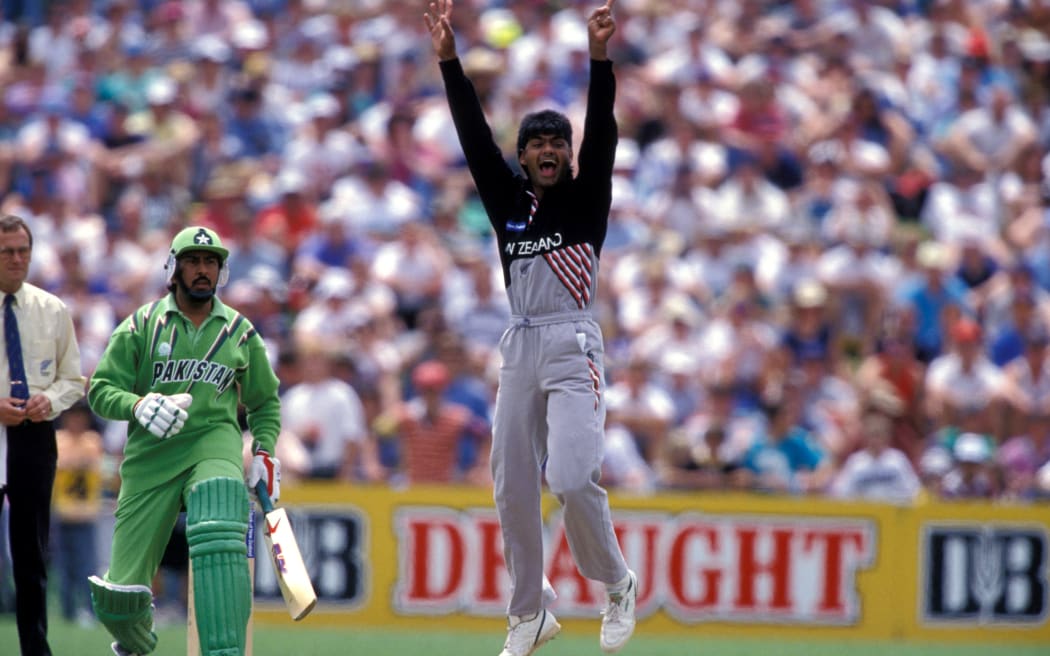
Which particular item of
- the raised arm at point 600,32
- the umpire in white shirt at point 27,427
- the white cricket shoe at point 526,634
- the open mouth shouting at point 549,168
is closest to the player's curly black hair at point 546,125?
the open mouth shouting at point 549,168

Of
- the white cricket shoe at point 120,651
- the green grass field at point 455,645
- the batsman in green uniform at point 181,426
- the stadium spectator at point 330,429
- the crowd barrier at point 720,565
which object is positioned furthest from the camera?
the stadium spectator at point 330,429

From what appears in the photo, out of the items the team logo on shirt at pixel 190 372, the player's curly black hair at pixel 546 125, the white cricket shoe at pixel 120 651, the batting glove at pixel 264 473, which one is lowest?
the white cricket shoe at pixel 120 651

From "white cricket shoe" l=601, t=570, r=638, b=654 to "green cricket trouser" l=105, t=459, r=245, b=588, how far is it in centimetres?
195

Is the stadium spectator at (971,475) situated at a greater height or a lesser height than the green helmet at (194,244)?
lesser

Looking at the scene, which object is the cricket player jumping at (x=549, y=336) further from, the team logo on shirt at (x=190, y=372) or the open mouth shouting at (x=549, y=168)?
the team logo on shirt at (x=190, y=372)

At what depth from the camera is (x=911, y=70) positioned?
21125 mm

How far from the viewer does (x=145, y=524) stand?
8859 mm

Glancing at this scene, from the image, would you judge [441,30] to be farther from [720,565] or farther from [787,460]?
[787,460]

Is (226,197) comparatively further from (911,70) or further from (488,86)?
(911,70)

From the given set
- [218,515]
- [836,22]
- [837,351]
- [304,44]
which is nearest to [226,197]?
[304,44]

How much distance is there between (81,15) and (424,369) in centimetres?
773

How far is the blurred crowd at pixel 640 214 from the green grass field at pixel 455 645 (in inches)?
61.2

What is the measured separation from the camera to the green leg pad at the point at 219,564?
334 inches

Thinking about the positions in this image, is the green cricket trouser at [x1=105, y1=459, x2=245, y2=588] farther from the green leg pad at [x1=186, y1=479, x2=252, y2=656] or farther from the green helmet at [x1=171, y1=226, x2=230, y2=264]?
the green helmet at [x1=171, y1=226, x2=230, y2=264]
